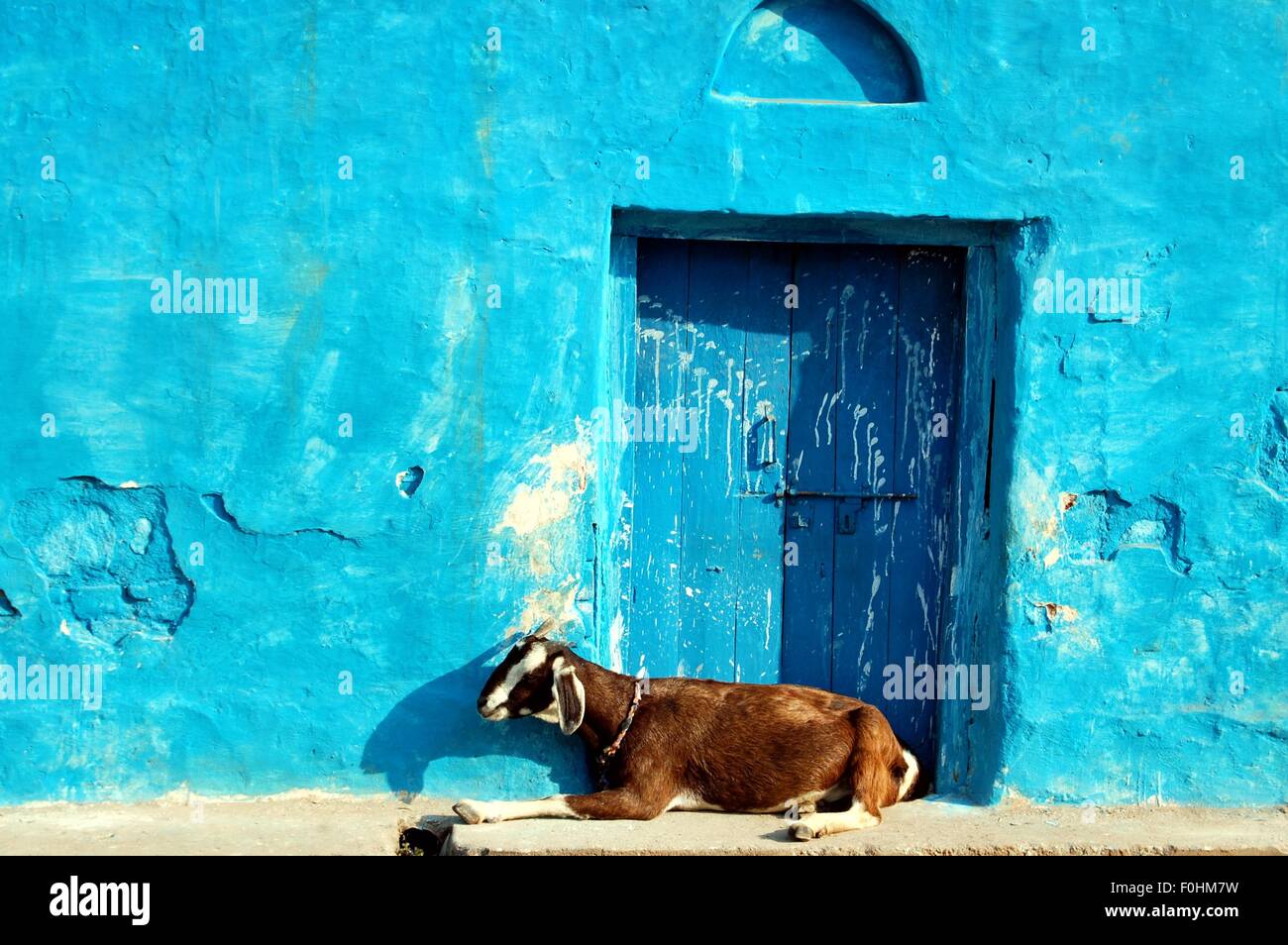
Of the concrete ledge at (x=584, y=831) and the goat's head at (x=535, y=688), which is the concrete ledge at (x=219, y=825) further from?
the goat's head at (x=535, y=688)

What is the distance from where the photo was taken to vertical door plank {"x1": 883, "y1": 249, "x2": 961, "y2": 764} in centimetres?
598

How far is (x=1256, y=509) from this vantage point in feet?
19.0

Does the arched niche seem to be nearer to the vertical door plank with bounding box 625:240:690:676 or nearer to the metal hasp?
the vertical door plank with bounding box 625:240:690:676

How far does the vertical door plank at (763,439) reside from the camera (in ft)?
19.4

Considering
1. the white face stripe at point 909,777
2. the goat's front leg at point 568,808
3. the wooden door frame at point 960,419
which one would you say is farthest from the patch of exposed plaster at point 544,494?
the white face stripe at point 909,777

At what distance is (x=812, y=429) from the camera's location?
5.95 m

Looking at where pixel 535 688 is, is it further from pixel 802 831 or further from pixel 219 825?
pixel 219 825

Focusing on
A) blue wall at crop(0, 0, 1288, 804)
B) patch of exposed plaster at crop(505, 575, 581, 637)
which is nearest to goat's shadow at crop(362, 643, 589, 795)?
blue wall at crop(0, 0, 1288, 804)

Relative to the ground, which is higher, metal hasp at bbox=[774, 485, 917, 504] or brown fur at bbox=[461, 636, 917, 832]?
metal hasp at bbox=[774, 485, 917, 504]

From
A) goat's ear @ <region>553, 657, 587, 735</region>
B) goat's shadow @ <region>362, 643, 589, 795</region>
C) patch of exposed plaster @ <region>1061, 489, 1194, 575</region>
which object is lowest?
goat's shadow @ <region>362, 643, 589, 795</region>

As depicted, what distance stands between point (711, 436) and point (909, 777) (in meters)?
1.65

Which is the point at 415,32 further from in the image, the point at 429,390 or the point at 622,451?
the point at 622,451

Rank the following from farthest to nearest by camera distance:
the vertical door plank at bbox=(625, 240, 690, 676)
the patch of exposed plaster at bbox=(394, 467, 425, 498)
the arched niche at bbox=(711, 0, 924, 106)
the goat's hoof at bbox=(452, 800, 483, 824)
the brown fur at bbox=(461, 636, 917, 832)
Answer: the vertical door plank at bbox=(625, 240, 690, 676) < the arched niche at bbox=(711, 0, 924, 106) < the patch of exposed plaster at bbox=(394, 467, 425, 498) < the brown fur at bbox=(461, 636, 917, 832) < the goat's hoof at bbox=(452, 800, 483, 824)

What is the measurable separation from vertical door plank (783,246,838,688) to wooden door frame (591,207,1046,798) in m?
0.21
